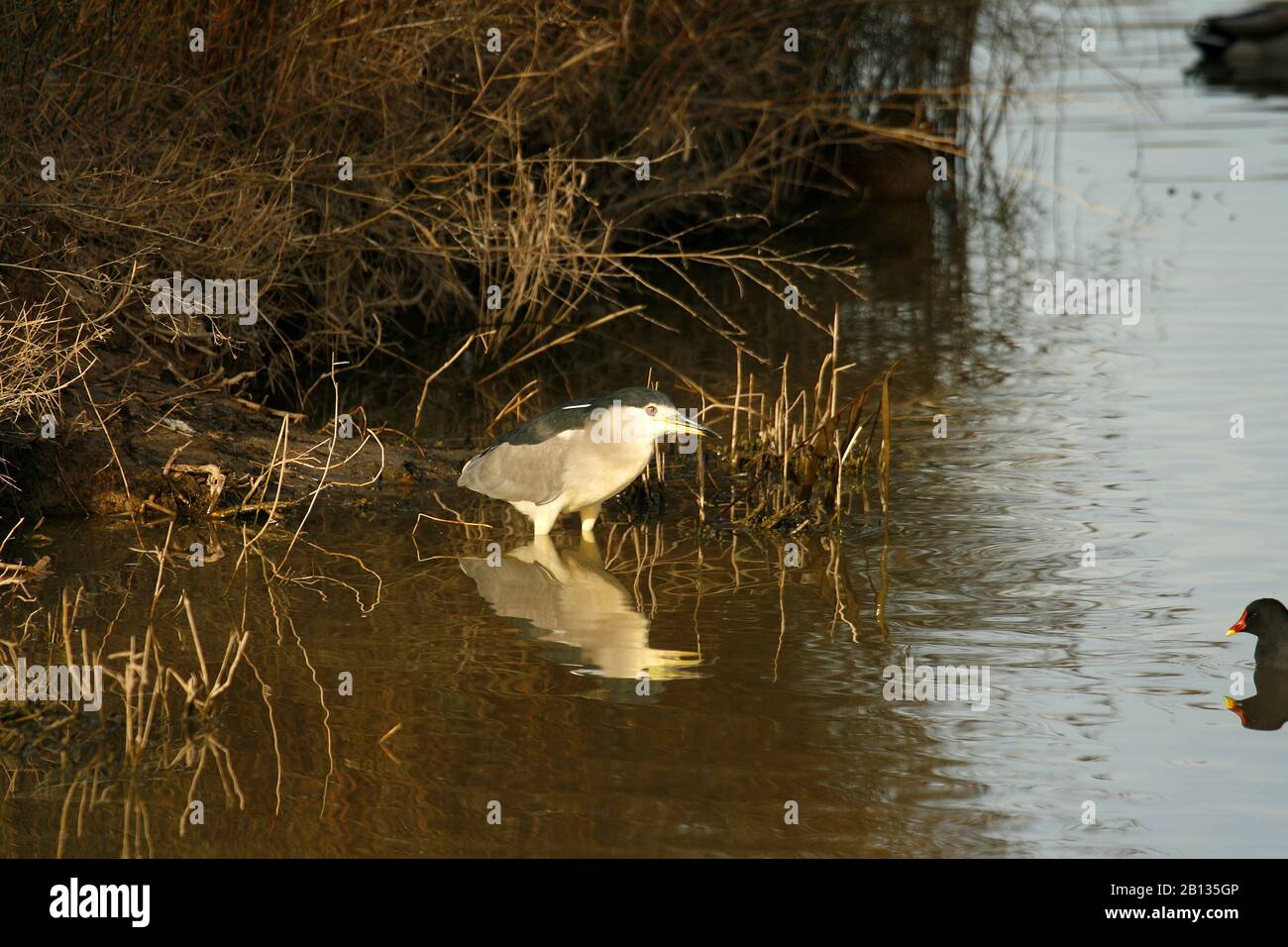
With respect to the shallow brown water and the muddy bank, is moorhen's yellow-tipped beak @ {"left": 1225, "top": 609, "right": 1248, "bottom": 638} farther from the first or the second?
the muddy bank

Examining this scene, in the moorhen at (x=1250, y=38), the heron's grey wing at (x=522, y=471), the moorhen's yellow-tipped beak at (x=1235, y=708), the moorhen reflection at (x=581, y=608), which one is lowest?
the moorhen's yellow-tipped beak at (x=1235, y=708)

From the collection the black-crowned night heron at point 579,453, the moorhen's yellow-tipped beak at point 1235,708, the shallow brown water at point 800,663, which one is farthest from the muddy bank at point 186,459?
A: the moorhen's yellow-tipped beak at point 1235,708

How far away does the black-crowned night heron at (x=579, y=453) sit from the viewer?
29.3 feet

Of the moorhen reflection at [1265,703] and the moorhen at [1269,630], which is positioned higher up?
the moorhen at [1269,630]

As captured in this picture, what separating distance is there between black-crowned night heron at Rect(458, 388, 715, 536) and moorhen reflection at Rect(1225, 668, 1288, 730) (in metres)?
2.86

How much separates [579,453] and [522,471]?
46 centimetres

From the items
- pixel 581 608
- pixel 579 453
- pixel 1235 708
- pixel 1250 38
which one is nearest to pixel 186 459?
pixel 579 453

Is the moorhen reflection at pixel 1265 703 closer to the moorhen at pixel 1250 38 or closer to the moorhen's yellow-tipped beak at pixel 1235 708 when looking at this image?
the moorhen's yellow-tipped beak at pixel 1235 708

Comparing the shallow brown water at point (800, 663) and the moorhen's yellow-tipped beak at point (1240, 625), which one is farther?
the moorhen's yellow-tipped beak at point (1240, 625)

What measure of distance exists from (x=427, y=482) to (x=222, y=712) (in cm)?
352

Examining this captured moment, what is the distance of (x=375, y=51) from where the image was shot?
12.2 metres

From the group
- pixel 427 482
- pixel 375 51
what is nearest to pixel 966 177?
pixel 375 51

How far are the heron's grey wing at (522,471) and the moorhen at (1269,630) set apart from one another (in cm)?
333

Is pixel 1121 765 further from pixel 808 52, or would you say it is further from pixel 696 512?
pixel 808 52
